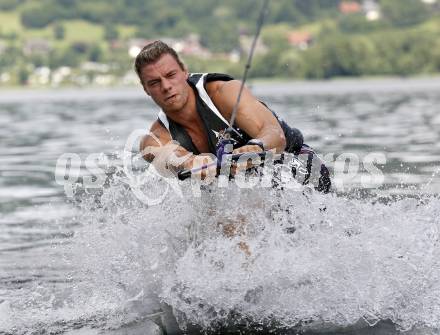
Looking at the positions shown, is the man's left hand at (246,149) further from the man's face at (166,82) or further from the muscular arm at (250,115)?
the man's face at (166,82)

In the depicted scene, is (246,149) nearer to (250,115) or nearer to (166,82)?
(250,115)

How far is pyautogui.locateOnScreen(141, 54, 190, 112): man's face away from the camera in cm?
728

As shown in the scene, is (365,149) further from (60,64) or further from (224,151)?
(60,64)

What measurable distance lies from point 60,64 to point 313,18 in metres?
44.9

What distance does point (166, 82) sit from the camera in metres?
7.29

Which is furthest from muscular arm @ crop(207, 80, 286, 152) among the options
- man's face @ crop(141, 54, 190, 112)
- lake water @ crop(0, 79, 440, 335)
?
lake water @ crop(0, 79, 440, 335)

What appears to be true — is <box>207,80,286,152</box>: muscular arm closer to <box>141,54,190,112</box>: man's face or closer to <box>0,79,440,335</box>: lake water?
<box>141,54,190,112</box>: man's face

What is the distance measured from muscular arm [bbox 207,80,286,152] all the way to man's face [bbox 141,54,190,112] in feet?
1.07

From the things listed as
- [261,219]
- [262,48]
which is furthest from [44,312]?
[262,48]

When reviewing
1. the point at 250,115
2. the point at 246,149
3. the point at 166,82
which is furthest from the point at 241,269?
the point at 166,82

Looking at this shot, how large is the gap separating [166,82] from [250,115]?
29.8 inches

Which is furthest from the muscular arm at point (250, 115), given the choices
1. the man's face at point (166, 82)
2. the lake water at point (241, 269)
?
the lake water at point (241, 269)

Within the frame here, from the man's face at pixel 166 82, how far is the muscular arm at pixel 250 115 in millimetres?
327

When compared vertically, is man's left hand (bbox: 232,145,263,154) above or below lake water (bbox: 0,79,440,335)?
above
